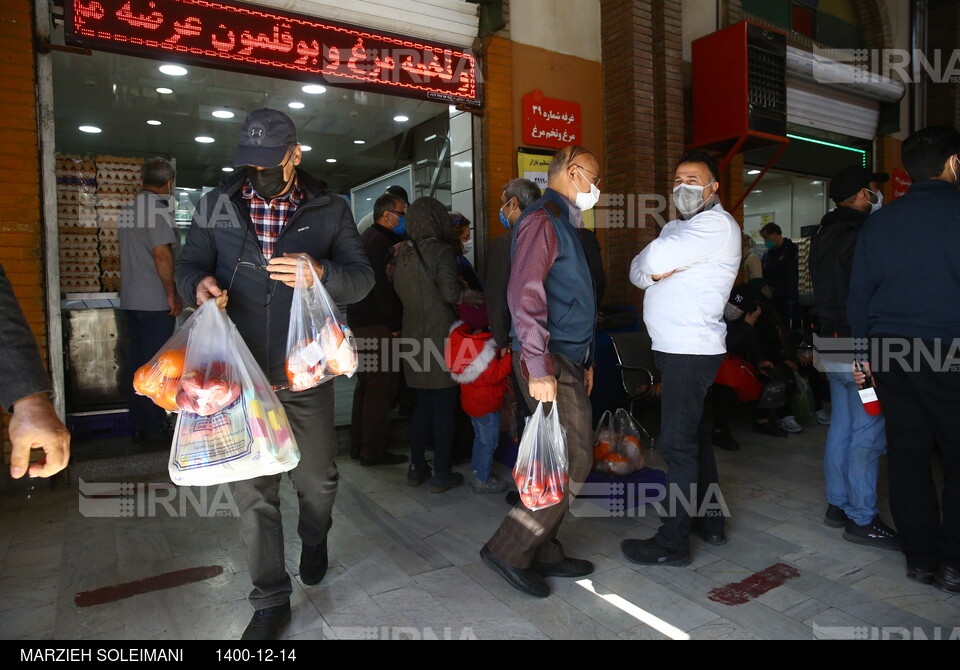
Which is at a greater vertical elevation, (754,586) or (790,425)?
(790,425)

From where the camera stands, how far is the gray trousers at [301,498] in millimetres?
2357

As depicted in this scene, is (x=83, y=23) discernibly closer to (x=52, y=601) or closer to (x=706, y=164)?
(x=52, y=601)

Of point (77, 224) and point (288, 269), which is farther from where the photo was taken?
point (77, 224)

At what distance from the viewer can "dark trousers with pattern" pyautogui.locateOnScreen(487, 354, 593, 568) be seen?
2.67 metres

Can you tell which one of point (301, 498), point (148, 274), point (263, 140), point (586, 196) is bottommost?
point (301, 498)

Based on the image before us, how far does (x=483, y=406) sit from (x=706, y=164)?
190 cm

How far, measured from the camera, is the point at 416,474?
4.15 m

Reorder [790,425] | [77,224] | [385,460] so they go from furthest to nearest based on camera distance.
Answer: [790,425] → [77,224] → [385,460]

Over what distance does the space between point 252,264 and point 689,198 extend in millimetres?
2015

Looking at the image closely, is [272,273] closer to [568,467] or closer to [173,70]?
[568,467]

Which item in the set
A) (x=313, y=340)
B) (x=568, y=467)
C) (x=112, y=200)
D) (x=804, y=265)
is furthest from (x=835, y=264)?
(x=804, y=265)

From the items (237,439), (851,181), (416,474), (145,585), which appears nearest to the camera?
(237,439)

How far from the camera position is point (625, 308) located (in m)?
5.64
